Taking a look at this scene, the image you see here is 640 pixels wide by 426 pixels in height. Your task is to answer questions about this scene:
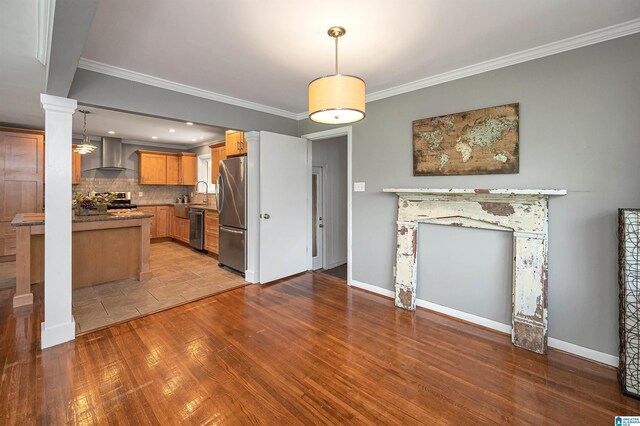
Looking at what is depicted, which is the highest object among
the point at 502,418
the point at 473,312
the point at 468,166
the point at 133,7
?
the point at 133,7

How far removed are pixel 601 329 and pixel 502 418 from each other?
127 cm

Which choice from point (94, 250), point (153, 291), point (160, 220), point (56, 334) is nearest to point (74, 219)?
point (94, 250)

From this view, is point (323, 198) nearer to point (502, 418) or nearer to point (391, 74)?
point (391, 74)

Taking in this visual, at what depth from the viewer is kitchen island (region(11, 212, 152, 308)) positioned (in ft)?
10.8

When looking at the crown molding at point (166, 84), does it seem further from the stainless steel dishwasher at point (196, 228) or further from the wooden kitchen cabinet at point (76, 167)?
the wooden kitchen cabinet at point (76, 167)

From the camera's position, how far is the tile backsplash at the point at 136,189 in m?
6.60

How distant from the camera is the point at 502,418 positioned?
1.67 m

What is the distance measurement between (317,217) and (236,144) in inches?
70.3

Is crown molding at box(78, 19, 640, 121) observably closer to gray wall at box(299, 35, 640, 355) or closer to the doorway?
gray wall at box(299, 35, 640, 355)

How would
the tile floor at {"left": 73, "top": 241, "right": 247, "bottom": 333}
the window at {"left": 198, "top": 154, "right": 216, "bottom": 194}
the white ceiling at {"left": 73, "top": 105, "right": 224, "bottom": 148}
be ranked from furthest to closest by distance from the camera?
the window at {"left": 198, "top": 154, "right": 216, "bottom": 194}, the white ceiling at {"left": 73, "top": 105, "right": 224, "bottom": 148}, the tile floor at {"left": 73, "top": 241, "right": 247, "bottom": 333}

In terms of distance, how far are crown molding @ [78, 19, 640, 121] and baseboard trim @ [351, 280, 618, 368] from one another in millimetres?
2386

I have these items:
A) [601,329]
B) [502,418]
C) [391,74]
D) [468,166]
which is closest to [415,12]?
[391,74]

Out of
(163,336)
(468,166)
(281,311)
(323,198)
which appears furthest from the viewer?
(323,198)

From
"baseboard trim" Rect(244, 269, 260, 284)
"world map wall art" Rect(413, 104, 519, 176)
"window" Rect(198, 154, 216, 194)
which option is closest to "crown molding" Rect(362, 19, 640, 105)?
"world map wall art" Rect(413, 104, 519, 176)
